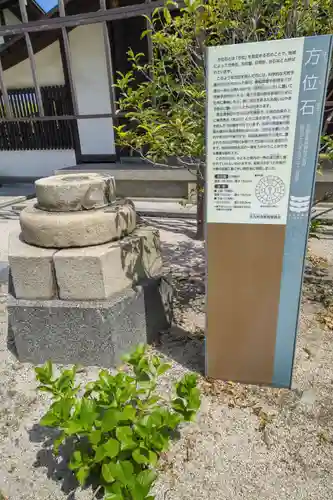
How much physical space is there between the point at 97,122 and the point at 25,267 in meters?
6.68

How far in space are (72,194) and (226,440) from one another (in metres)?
1.70

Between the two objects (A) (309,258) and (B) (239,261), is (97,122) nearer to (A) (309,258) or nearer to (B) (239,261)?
(A) (309,258)

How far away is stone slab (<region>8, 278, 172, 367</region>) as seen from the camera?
2342mm

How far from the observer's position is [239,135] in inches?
67.7

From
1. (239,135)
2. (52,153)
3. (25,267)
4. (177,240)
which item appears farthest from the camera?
(52,153)

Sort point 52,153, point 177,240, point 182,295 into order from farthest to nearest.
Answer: point 52,153 → point 177,240 → point 182,295

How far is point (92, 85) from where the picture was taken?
315 inches

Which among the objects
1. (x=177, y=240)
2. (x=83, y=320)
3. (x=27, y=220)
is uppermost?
(x=27, y=220)

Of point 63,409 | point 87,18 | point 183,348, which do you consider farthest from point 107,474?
point 87,18

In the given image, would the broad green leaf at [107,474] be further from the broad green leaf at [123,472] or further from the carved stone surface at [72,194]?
the carved stone surface at [72,194]

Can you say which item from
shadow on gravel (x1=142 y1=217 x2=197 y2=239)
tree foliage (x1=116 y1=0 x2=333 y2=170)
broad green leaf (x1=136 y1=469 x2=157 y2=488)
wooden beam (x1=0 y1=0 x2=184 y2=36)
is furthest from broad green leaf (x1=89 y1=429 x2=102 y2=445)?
wooden beam (x1=0 y1=0 x2=184 y2=36)

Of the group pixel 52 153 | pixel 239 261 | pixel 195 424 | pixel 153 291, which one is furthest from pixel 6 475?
pixel 52 153

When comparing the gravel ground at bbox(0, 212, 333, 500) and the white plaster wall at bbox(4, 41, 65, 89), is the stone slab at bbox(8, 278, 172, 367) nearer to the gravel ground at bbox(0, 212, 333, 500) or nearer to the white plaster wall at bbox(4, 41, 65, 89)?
the gravel ground at bbox(0, 212, 333, 500)

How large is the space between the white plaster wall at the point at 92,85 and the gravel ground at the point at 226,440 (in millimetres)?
6477
